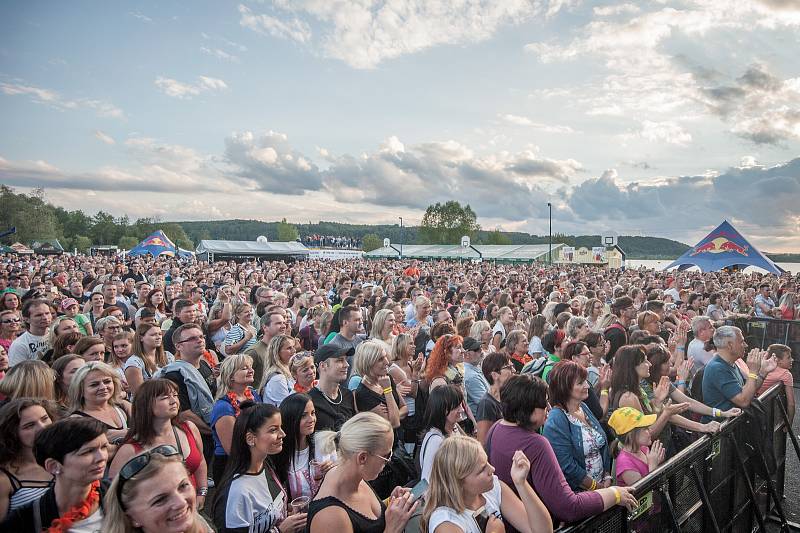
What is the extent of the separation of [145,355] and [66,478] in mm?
2499

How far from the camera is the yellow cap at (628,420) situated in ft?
11.1

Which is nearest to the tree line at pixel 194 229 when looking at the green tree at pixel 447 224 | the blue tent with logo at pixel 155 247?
the green tree at pixel 447 224

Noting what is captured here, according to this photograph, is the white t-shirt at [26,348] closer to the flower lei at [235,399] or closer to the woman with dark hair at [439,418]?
the flower lei at [235,399]

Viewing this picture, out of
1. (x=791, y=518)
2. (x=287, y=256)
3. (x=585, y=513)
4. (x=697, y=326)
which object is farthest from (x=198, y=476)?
(x=287, y=256)

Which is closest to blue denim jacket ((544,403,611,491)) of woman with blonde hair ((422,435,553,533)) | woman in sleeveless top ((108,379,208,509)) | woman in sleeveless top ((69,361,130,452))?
woman with blonde hair ((422,435,553,533))

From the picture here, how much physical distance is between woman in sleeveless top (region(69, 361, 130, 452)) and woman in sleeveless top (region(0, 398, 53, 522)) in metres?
0.51

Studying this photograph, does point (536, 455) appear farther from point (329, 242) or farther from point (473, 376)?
point (329, 242)

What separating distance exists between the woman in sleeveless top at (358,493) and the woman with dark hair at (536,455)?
2.50ft

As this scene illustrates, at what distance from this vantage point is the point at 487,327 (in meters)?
6.13

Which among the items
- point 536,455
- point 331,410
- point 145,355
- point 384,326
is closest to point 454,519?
point 536,455

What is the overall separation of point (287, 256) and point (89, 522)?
48.0 metres

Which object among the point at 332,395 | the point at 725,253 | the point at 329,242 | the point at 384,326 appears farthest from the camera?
the point at 329,242

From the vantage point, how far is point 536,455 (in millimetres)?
2703

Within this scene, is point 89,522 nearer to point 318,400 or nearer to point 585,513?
point 318,400
